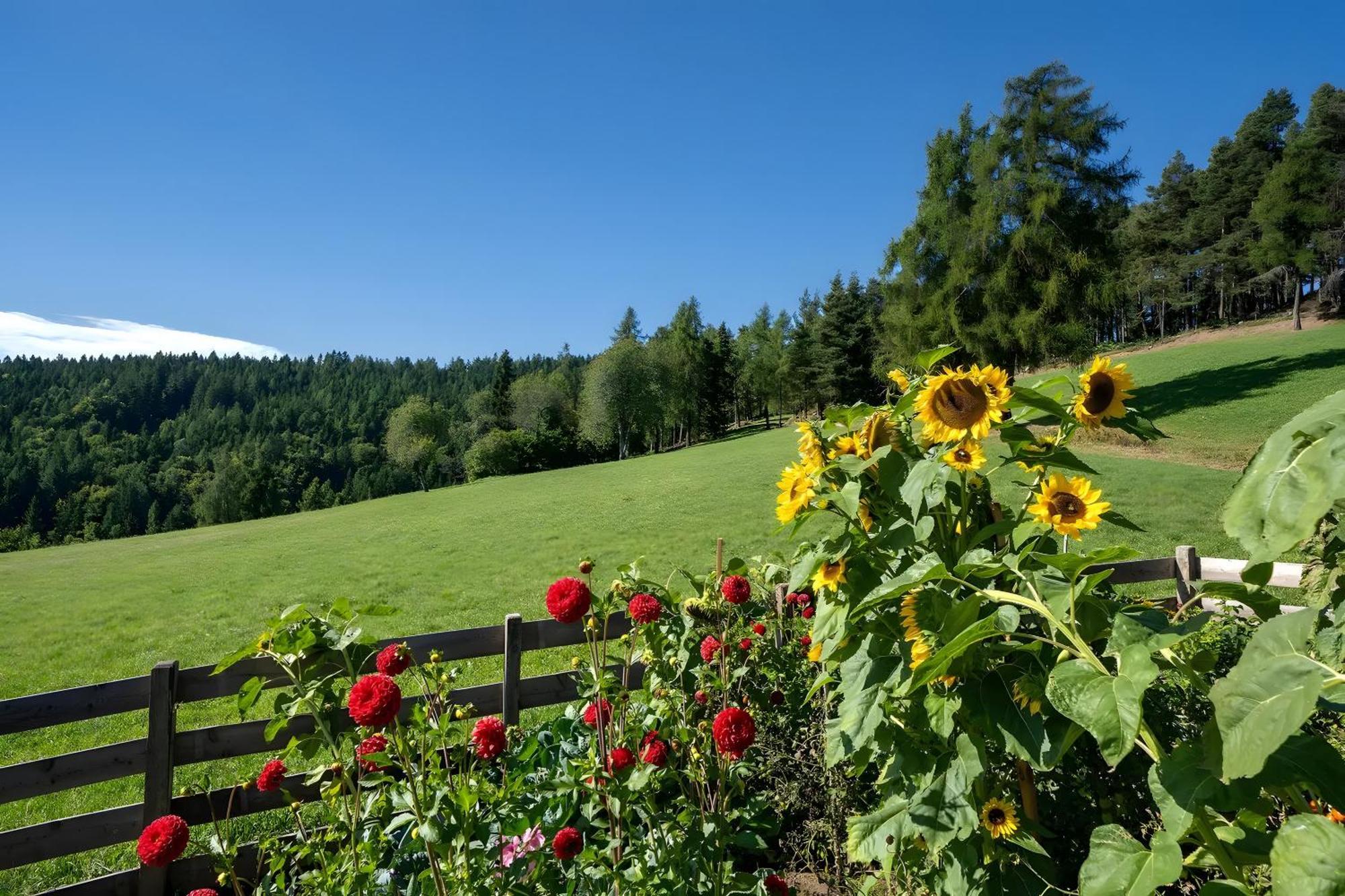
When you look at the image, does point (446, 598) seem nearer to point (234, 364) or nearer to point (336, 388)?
point (336, 388)

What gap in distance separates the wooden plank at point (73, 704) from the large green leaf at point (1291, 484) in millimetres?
3931

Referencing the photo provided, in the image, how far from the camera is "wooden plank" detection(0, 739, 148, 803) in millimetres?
2955

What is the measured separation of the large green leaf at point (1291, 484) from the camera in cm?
49

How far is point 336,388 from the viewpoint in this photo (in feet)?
329

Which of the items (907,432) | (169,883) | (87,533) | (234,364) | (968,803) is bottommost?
(87,533)

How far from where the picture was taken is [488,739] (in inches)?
74.7

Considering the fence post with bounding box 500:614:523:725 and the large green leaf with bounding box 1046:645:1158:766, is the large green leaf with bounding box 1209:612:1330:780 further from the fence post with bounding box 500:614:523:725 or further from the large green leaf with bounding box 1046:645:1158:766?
the fence post with bounding box 500:614:523:725

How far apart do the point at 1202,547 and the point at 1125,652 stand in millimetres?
11633

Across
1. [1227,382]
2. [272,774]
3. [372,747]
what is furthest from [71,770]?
[1227,382]

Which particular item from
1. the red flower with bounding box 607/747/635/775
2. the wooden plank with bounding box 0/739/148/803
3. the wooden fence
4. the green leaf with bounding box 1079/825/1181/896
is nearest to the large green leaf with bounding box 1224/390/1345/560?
the green leaf with bounding box 1079/825/1181/896

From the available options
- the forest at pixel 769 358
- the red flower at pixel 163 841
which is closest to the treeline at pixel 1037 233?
the forest at pixel 769 358

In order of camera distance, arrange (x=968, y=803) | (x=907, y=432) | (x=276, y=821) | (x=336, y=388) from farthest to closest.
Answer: (x=336, y=388), (x=276, y=821), (x=907, y=432), (x=968, y=803)

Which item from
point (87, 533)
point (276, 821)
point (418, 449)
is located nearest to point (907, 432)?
point (276, 821)

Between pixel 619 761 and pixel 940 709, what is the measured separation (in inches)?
38.9
